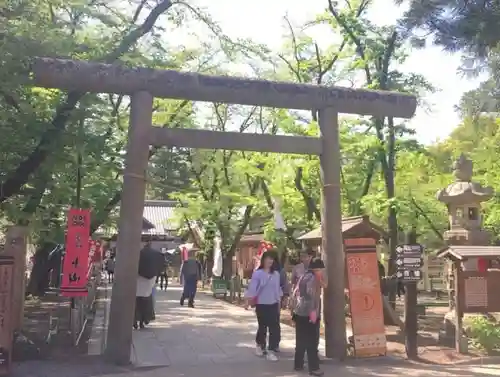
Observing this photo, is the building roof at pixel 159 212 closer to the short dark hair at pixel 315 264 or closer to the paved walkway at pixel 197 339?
the paved walkway at pixel 197 339

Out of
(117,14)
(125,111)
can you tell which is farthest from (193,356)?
(125,111)

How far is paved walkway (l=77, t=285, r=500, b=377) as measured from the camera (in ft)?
26.8

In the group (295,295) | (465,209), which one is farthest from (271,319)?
(465,209)

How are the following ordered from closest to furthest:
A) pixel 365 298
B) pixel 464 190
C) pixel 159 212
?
pixel 365 298
pixel 464 190
pixel 159 212

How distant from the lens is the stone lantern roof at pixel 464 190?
12.7m

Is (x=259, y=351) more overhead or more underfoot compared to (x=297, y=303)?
more underfoot

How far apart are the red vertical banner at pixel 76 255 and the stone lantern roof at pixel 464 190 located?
7981 millimetres

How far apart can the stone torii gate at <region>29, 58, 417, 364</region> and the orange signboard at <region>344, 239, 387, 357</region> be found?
24cm

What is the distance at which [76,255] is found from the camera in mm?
10594

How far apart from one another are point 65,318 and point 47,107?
19.5ft

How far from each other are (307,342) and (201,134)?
368 cm

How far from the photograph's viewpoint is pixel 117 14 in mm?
12641

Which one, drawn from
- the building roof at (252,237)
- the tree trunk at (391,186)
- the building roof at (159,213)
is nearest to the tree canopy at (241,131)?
the tree trunk at (391,186)

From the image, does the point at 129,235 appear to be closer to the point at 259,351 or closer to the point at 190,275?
the point at 259,351
